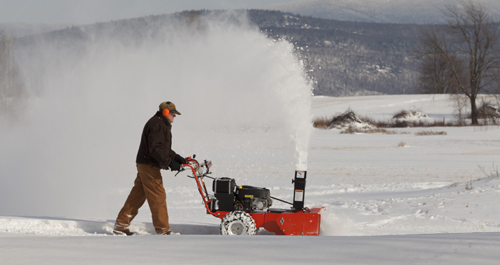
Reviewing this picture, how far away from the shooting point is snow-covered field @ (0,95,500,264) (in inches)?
136

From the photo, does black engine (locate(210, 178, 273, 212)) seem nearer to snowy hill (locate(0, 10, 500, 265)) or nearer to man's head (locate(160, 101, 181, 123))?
snowy hill (locate(0, 10, 500, 265))

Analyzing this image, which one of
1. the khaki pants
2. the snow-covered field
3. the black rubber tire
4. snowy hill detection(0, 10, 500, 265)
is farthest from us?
the khaki pants

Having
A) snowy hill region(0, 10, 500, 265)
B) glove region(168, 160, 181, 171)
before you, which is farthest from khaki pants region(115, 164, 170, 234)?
snowy hill region(0, 10, 500, 265)

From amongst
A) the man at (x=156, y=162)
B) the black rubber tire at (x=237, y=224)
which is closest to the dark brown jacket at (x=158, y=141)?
the man at (x=156, y=162)

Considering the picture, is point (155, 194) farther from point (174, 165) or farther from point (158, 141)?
point (158, 141)

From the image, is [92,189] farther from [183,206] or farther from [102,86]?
[102,86]

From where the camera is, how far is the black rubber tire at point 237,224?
5.66 meters

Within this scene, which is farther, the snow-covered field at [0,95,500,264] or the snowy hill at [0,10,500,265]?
the snowy hill at [0,10,500,265]

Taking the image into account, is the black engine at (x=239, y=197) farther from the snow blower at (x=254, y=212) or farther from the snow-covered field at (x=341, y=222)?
the snow-covered field at (x=341, y=222)

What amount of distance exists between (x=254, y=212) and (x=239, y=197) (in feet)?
0.79

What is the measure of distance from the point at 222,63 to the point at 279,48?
10210 mm

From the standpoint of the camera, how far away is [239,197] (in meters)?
6.00

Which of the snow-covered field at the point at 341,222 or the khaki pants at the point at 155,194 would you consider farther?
the khaki pants at the point at 155,194

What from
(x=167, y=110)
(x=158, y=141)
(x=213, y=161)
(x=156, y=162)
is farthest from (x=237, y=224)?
(x=213, y=161)
